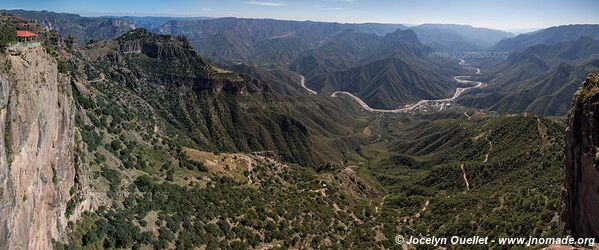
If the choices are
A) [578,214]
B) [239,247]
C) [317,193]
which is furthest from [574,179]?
[317,193]

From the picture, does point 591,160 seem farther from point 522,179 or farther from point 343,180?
point 343,180

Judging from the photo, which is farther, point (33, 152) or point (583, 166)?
point (33, 152)

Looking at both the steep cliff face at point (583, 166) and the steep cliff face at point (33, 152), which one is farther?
the steep cliff face at point (33, 152)

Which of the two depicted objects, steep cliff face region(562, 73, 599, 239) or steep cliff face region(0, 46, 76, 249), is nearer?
steep cliff face region(562, 73, 599, 239)

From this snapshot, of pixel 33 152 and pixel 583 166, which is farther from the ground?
pixel 583 166
